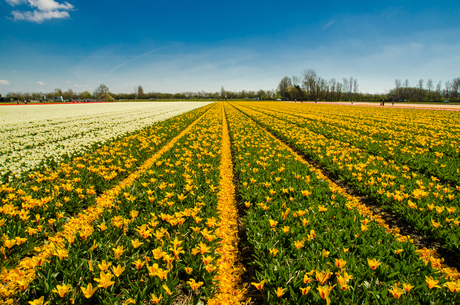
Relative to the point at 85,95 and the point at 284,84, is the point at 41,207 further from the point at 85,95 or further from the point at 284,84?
the point at 85,95

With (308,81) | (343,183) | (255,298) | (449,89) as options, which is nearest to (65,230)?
(255,298)

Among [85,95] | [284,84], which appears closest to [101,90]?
[85,95]

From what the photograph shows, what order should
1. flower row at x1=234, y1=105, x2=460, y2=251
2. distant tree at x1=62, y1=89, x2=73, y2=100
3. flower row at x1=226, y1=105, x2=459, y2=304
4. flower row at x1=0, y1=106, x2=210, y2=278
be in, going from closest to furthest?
flower row at x1=226, y1=105, x2=459, y2=304 → flower row at x1=0, y1=106, x2=210, y2=278 → flower row at x1=234, y1=105, x2=460, y2=251 → distant tree at x1=62, y1=89, x2=73, y2=100

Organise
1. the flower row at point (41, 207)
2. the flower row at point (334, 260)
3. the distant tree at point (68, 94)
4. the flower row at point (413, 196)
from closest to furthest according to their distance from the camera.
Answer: the flower row at point (334, 260), the flower row at point (41, 207), the flower row at point (413, 196), the distant tree at point (68, 94)

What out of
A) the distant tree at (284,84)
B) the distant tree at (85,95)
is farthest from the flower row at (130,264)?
the distant tree at (85,95)

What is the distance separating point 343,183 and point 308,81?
356 feet

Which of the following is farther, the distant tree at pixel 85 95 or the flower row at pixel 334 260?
the distant tree at pixel 85 95

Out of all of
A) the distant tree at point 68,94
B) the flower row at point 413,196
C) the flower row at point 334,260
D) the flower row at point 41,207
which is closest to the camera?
the flower row at point 334,260

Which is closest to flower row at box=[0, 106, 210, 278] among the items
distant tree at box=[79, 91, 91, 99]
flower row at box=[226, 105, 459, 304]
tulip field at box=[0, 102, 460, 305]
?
tulip field at box=[0, 102, 460, 305]

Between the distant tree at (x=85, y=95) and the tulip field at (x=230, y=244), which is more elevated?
the distant tree at (x=85, y=95)

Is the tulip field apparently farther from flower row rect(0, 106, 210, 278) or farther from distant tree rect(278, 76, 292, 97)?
distant tree rect(278, 76, 292, 97)

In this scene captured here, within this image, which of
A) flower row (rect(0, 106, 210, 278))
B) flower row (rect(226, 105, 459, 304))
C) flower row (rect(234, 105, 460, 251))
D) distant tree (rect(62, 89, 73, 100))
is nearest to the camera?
flower row (rect(226, 105, 459, 304))

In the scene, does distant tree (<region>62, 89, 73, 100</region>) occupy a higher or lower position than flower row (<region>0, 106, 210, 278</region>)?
higher

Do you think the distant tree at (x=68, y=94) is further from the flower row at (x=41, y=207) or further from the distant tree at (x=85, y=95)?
the flower row at (x=41, y=207)
